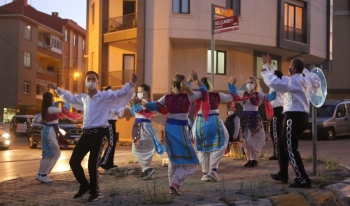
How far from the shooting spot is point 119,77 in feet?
111

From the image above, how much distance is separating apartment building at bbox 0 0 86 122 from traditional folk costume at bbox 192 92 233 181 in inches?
1372

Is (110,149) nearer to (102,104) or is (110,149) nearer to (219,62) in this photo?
(102,104)

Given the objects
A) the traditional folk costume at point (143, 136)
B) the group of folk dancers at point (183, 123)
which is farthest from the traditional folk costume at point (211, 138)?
the traditional folk costume at point (143, 136)

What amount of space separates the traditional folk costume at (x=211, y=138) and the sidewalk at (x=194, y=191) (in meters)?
0.36

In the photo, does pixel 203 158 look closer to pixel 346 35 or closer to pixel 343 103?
pixel 343 103

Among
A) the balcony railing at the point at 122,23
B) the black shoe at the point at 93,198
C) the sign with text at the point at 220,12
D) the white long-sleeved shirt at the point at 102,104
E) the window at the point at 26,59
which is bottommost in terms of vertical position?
the black shoe at the point at 93,198

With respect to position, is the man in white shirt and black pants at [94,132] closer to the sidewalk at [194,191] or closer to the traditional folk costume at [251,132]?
the sidewalk at [194,191]

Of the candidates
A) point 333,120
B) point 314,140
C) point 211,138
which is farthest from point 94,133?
point 333,120

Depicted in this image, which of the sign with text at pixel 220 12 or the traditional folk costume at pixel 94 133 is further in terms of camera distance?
the sign with text at pixel 220 12

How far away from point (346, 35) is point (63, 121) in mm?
30837

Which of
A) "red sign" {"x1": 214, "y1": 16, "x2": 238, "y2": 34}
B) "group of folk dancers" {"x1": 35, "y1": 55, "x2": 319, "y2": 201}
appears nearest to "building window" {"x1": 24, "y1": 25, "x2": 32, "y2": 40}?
"red sign" {"x1": 214, "y1": 16, "x2": 238, "y2": 34}

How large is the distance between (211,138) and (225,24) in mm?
8682

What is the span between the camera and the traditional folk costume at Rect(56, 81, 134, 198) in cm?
868

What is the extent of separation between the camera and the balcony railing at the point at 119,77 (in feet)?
110
